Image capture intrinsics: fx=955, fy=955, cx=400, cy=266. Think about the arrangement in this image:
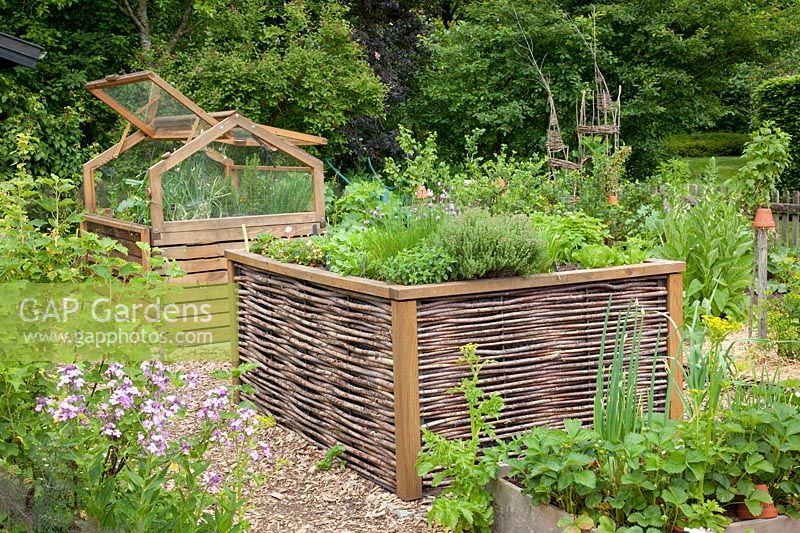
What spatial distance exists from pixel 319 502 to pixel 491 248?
1395 mm

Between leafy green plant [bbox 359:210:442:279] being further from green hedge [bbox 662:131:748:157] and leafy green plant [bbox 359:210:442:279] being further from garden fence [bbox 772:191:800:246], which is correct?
green hedge [bbox 662:131:748:157]

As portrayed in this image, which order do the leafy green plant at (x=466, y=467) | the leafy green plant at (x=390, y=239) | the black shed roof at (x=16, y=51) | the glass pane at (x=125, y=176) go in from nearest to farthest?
the leafy green plant at (x=466, y=467), the leafy green plant at (x=390, y=239), the black shed roof at (x=16, y=51), the glass pane at (x=125, y=176)

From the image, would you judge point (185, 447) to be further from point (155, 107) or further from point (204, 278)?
point (155, 107)

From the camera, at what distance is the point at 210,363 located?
708 cm

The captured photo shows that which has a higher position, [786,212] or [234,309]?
[786,212]

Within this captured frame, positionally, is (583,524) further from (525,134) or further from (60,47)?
(60,47)

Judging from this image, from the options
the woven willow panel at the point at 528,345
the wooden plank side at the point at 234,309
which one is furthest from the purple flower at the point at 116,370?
the wooden plank side at the point at 234,309

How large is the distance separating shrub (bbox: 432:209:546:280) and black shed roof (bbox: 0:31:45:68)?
283 centimetres

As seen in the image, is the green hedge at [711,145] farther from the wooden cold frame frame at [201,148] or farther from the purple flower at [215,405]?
the purple flower at [215,405]

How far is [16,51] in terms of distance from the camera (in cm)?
551

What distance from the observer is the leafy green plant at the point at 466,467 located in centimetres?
364

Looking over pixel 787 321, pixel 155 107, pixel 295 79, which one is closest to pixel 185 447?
pixel 787 321

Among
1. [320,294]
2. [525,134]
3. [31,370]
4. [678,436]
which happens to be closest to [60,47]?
[525,134]

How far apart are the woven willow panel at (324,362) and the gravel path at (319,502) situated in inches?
3.9
